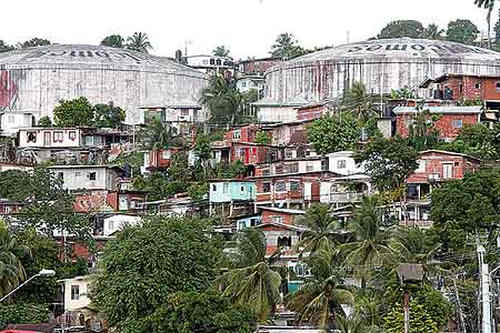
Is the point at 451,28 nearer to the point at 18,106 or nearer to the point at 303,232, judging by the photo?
the point at 18,106

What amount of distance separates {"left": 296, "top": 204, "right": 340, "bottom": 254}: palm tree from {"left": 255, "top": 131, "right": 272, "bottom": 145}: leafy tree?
20245 millimetres

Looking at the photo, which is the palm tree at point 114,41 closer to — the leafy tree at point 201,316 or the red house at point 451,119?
the red house at point 451,119

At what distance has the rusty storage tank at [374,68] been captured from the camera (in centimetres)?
8406

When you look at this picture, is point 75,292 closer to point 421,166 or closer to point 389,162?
point 389,162

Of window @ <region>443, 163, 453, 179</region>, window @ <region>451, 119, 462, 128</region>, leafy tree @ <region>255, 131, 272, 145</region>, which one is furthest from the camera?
leafy tree @ <region>255, 131, 272, 145</region>

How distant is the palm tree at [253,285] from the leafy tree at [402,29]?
3249 inches

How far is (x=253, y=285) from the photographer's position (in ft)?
137

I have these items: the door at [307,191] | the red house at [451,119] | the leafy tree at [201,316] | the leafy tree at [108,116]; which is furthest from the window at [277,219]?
the leafy tree at [108,116]

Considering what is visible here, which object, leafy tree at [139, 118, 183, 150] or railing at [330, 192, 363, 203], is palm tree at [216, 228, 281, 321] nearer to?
railing at [330, 192, 363, 203]

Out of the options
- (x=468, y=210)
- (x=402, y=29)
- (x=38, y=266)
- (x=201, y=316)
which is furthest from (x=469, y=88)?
(x=402, y=29)

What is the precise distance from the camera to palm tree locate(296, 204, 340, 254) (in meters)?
46.5

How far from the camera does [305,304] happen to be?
41.1 metres

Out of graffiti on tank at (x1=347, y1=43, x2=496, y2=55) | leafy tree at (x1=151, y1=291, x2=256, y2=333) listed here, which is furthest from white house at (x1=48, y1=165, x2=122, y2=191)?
leafy tree at (x1=151, y1=291, x2=256, y2=333)

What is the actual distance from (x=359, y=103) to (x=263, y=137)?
18.5 ft
